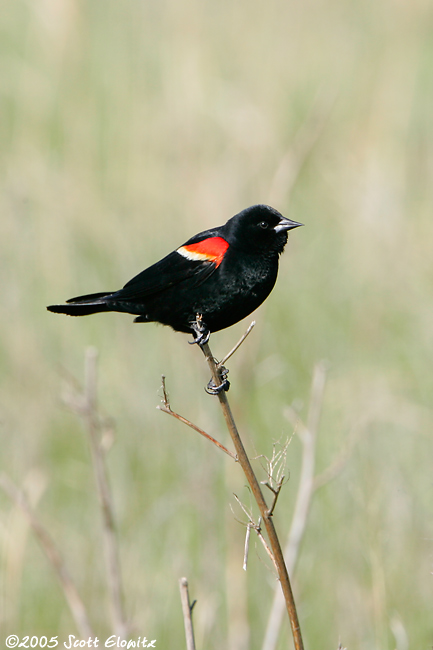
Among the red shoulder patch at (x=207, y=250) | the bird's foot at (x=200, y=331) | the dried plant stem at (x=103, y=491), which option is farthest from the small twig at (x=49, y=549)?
the red shoulder patch at (x=207, y=250)

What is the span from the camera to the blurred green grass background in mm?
2980

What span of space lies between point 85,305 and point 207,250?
1.61 ft

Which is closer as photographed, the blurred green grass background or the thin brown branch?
the thin brown branch

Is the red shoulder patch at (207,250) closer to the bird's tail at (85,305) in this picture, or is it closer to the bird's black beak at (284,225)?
the bird's black beak at (284,225)

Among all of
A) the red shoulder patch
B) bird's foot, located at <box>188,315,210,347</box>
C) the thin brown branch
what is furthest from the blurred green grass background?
the red shoulder patch

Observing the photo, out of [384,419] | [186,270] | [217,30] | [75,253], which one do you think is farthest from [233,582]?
[217,30]

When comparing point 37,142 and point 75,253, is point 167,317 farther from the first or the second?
point 37,142

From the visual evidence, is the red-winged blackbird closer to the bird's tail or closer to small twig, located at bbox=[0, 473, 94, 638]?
the bird's tail

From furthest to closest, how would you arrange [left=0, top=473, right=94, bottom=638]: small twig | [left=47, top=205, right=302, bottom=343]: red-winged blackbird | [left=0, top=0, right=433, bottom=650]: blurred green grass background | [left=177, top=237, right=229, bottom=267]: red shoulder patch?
[left=0, top=0, right=433, bottom=650]: blurred green grass background → [left=177, top=237, right=229, bottom=267]: red shoulder patch → [left=47, top=205, right=302, bottom=343]: red-winged blackbird → [left=0, top=473, right=94, bottom=638]: small twig

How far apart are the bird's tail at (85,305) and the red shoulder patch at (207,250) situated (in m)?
0.33

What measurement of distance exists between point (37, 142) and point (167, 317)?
2658 mm

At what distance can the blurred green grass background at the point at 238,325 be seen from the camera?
2980 mm

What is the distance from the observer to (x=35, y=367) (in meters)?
3.80

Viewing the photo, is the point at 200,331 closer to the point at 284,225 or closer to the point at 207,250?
the point at 207,250
